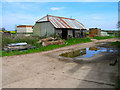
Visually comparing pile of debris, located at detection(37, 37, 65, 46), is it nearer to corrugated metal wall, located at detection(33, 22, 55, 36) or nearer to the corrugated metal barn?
the corrugated metal barn

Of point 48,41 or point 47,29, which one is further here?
point 47,29

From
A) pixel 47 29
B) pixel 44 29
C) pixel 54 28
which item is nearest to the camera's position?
pixel 54 28

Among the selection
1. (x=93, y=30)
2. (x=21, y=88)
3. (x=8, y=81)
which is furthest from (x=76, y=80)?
(x=93, y=30)

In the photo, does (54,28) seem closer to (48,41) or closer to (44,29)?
(44,29)

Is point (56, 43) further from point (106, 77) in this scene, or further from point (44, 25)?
point (106, 77)

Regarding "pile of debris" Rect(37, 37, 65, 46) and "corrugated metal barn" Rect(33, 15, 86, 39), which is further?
"corrugated metal barn" Rect(33, 15, 86, 39)

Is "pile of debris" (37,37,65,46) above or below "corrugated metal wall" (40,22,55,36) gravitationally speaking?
below

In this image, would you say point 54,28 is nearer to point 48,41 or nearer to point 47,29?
point 47,29

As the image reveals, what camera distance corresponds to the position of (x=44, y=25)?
65.6ft

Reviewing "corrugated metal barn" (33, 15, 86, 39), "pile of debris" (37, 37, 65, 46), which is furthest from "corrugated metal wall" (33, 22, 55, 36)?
"pile of debris" (37, 37, 65, 46)

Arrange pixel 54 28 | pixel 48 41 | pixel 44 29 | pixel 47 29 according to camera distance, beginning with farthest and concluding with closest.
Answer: pixel 44 29, pixel 47 29, pixel 54 28, pixel 48 41

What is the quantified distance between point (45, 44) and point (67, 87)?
10.1m

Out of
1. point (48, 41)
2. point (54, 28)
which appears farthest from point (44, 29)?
point (48, 41)

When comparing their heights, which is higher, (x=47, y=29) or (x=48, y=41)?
(x=47, y=29)
